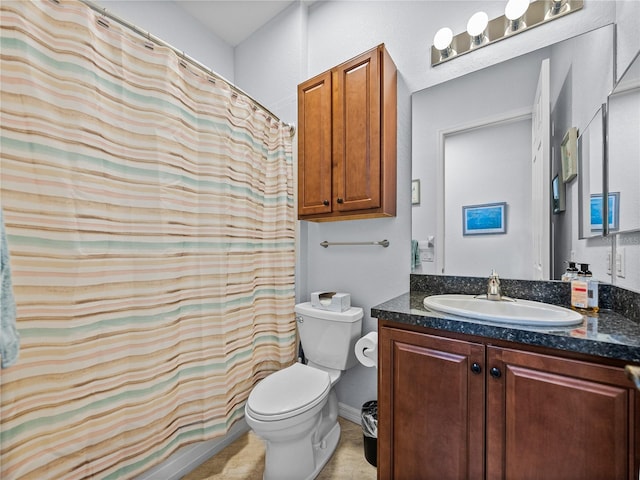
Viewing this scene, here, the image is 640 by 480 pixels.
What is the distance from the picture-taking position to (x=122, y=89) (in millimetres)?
1113

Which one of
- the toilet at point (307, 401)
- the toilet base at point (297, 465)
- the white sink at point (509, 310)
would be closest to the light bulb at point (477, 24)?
the white sink at point (509, 310)

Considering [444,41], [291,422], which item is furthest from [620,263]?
[291,422]

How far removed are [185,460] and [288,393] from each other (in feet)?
2.20

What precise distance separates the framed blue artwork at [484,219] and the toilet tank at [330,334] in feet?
2.57

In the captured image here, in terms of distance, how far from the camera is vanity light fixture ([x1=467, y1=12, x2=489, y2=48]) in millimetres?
1381

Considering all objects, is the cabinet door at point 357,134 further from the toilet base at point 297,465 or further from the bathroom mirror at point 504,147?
the toilet base at point 297,465

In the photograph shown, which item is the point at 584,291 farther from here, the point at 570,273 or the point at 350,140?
the point at 350,140

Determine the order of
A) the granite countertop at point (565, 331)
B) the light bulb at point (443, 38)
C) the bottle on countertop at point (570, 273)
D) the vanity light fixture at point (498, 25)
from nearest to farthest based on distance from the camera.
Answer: the granite countertop at point (565, 331) → the bottle on countertop at point (570, 273) → the vanity light fixture at point (498, 25) → the light bulb at point (443, 38)

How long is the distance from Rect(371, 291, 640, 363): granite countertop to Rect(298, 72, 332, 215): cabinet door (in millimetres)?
870

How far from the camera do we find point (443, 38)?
149 cm

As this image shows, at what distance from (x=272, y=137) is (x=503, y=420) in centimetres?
184

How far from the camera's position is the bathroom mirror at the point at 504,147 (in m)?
1.19

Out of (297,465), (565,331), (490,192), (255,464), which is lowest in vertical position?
(255,464)

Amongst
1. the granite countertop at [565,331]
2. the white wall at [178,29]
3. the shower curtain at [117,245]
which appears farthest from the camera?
the white wall at [178,29]
